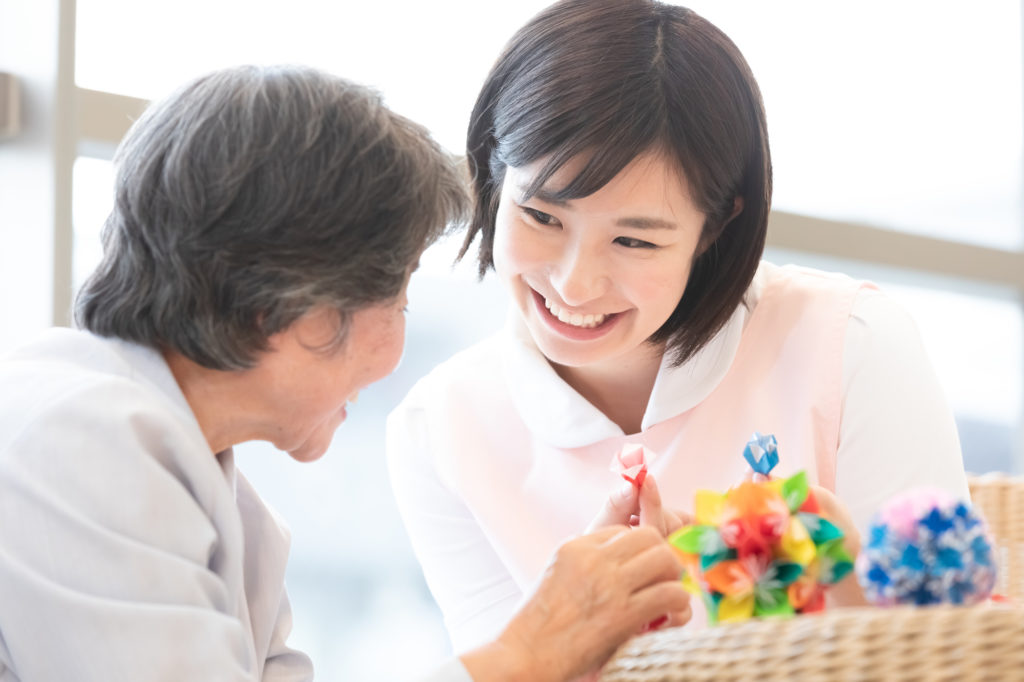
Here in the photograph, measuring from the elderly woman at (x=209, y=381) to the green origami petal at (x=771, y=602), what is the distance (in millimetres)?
122

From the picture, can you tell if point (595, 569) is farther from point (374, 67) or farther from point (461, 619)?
point (374, 67)

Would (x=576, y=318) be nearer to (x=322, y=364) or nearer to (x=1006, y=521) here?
(x=322, y=364)

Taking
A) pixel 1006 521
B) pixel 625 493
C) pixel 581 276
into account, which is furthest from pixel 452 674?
pixel 1006 521

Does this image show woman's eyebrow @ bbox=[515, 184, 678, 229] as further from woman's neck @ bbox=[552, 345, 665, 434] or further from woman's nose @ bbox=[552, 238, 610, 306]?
woman's neck @ bbox=[552, 345, 665, 434]

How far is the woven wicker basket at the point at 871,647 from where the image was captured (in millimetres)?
712

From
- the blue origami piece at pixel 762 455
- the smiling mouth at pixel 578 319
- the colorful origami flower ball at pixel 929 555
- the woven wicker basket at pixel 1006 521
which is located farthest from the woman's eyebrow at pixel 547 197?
the woven wicker basket at pixel 1006 521

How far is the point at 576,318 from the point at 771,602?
0.60m

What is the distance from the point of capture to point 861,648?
0.73m

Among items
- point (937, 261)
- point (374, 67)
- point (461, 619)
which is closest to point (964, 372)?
point (937, 261)

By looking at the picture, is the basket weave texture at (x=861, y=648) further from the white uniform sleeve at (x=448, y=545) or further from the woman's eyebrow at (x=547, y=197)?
the white uniform sleeve at (x=448, y=545)

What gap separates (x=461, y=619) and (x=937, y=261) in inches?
74.9

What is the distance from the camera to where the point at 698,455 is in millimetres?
1576

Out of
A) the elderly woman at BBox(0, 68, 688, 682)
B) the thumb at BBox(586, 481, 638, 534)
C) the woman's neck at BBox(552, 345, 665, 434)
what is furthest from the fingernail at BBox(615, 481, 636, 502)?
the woman's neck at BBox(552, 345, 665, 434)

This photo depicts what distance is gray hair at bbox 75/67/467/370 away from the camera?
3.38 ft
